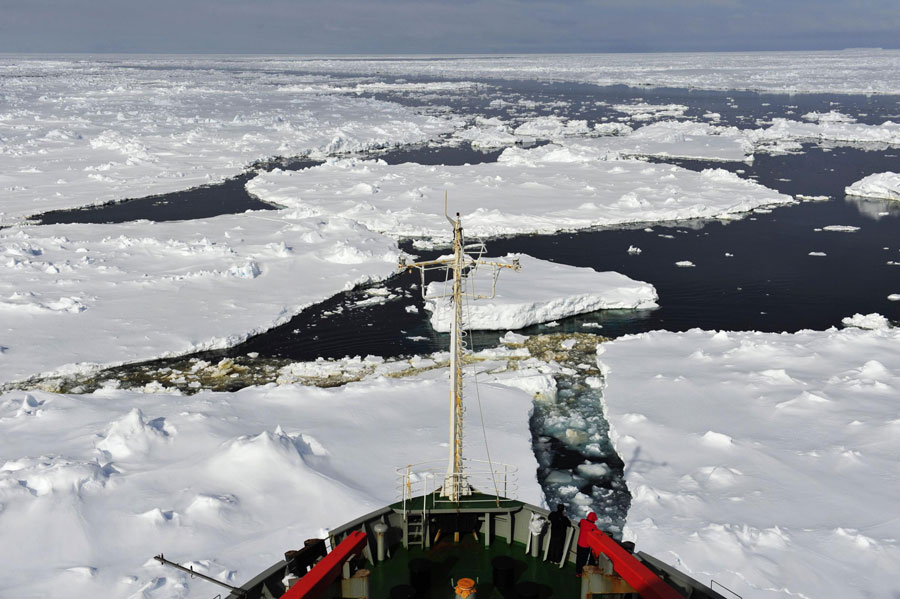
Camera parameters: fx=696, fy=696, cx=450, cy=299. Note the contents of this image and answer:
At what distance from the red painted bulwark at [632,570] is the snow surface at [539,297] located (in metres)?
14.7

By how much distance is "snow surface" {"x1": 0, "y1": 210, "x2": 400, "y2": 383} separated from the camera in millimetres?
22359

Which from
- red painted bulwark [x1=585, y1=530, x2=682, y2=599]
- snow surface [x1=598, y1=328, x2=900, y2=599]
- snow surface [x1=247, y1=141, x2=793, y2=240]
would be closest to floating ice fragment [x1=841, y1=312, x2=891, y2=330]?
snow surface [x1=598, y1=328, x2=900, y2=599]

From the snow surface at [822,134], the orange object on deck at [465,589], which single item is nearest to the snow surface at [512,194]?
the snow surface at [822,134]

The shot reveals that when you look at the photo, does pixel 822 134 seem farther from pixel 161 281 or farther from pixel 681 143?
pixel 161 281

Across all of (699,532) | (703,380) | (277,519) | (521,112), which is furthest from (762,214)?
(521,112)

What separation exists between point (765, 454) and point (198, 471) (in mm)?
11893

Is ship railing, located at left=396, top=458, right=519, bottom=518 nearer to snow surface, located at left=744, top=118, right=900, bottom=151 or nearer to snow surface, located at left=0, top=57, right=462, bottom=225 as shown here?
snow surface, located at left=0, top=57, right=462, bottom=225

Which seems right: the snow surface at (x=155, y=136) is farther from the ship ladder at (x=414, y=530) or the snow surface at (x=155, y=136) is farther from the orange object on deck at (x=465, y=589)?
the orange object on deck at (x=465, y=589)

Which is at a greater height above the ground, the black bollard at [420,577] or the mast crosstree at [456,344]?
the mast crosstree at [456,344]

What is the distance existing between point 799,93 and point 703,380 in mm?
116150

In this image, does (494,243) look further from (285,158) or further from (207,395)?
(285,158)

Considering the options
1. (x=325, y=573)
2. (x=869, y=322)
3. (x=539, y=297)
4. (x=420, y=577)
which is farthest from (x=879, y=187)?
(x=325, y=573)

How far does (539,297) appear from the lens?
82.5 feet

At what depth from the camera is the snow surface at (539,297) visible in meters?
24.4
